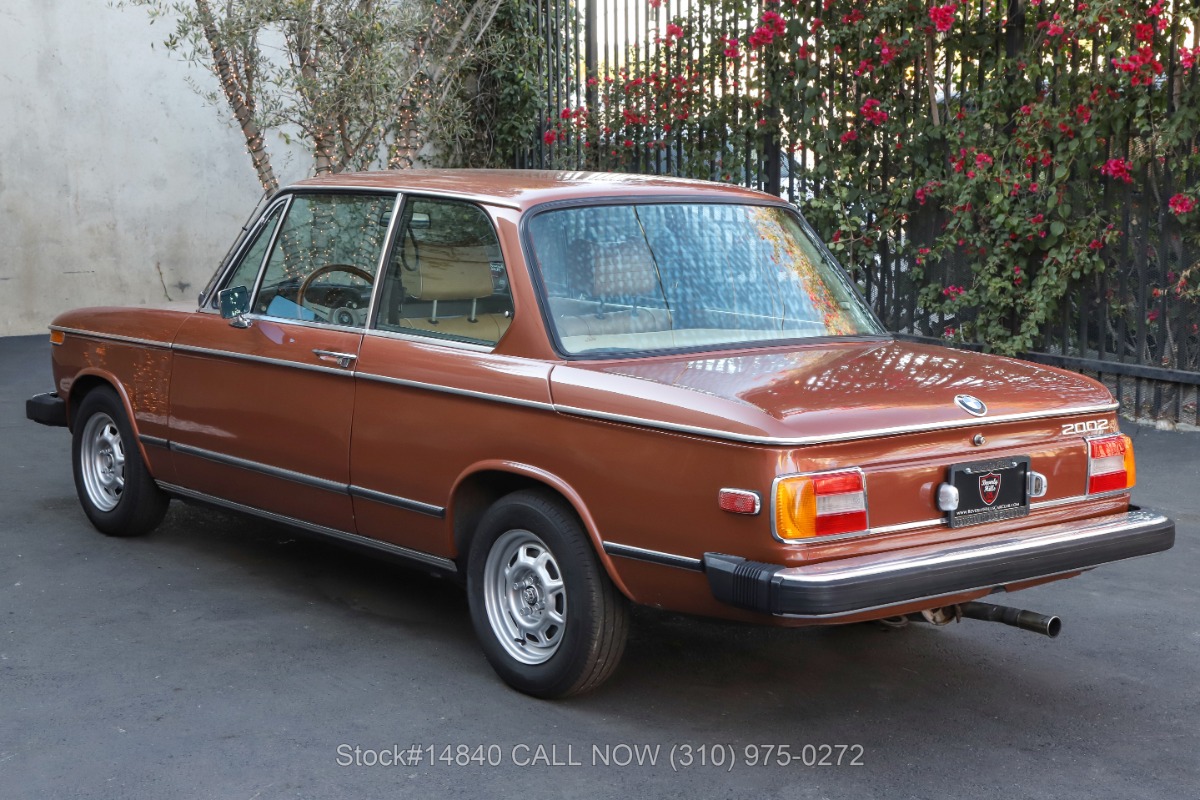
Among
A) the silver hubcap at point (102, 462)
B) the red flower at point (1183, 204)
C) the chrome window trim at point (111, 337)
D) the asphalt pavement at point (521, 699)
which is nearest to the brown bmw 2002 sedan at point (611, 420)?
the chrome window trim at point (111, 337)

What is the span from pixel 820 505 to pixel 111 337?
387cm

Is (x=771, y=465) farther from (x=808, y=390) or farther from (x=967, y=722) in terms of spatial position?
(x=967, y=722)

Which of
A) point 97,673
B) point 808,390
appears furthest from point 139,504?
point 808,390

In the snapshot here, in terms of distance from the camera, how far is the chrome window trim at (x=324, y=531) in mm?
4918

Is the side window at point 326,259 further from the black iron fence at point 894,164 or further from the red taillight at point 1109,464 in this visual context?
the black iron fence at point 894,164

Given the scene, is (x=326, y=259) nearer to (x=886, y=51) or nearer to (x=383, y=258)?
(x=383, y=258)

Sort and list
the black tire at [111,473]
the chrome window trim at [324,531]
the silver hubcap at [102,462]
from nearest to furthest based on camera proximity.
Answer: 1. the chrome window trim at [324,531]
2. the black tire at [111,473]
3. the silver hubcap at [102,462]

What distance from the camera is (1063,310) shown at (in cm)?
893

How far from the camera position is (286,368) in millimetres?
5367

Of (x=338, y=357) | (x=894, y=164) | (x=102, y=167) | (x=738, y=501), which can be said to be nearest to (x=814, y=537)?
(x=738, y=501)

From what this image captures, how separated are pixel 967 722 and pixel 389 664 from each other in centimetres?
192

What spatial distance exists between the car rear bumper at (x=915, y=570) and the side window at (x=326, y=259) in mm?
2014

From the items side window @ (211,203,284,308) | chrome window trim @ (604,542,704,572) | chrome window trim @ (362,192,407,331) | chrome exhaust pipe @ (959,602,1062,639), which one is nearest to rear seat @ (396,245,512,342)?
chrome window trim @ (362,192,407,331)

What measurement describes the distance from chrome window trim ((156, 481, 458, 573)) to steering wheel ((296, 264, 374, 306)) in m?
0.85
